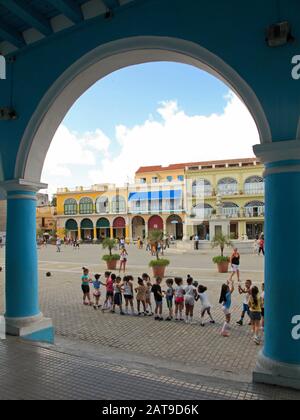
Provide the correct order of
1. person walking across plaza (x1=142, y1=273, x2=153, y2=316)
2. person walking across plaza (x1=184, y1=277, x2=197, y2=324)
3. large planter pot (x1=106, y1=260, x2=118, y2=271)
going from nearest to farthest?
person walking across plaza (x1=184, y1=277, x2=197, y2=324)
person walking across plaza (x1=142, y1=273, x2=153, y2=316)
large planter pot (x1=106, y1=260, x2=118, y2=271)

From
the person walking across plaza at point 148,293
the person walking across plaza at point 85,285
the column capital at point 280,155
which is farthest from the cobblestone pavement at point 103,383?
the person walking across plaza at point 85,285

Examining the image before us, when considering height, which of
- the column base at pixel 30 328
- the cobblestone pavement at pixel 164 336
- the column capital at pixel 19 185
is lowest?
the cobblestone pavement at pixel 164 336

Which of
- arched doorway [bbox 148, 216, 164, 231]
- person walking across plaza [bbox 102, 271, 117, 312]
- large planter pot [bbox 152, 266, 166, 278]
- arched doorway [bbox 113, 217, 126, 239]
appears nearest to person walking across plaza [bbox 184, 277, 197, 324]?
person walking across plaza [bbox 102, 271, 117, 312]

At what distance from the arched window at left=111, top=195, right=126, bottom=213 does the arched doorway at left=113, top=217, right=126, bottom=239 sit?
95cm

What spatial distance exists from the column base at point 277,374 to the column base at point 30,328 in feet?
10.7

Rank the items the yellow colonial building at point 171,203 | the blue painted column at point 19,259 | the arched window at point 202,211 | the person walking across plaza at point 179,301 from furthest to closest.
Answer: the arched window at point 202,211, the yellow colonial building at point 171,203, the person walking across plaza at point 179,301, the blue painted column at point 19,259

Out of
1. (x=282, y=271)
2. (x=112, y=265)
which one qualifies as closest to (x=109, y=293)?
(x=282, y=271)

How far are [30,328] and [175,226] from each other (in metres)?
34.1

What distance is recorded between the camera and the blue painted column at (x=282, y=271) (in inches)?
137

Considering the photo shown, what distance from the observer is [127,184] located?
40.8 m

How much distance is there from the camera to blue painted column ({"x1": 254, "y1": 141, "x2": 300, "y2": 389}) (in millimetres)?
→ 3492

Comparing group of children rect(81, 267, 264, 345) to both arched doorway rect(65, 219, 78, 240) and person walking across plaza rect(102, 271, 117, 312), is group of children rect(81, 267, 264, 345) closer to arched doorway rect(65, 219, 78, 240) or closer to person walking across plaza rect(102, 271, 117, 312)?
person walking across plaza rect(102, 271, 117, 312)

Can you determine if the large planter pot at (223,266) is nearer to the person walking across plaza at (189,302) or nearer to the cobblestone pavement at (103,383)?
the person walking across plaza at (189,302)
